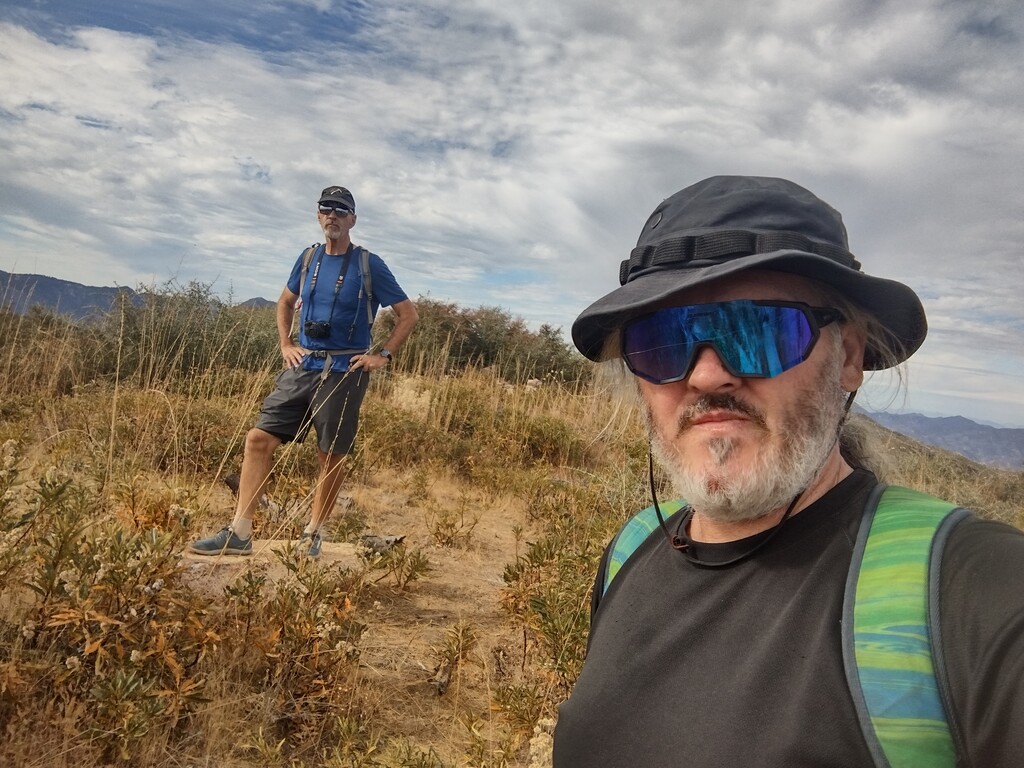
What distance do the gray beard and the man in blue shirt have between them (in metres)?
2.94

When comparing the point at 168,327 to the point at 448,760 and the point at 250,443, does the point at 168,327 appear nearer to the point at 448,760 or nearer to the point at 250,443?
the point at 250,443

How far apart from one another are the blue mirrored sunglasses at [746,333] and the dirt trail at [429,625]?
1398 millimetres

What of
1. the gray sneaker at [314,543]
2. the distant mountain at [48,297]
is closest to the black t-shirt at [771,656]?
the gray sneaker at [314,543]

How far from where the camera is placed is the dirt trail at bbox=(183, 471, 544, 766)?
2.51 meters

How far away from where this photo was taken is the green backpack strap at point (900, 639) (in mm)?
746

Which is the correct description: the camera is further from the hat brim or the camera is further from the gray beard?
the gray beard

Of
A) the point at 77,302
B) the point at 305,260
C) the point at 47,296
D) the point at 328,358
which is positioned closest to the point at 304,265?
the point at 305,260

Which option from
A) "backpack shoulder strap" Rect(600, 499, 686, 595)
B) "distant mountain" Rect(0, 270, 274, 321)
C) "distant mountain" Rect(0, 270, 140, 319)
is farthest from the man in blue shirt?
"backpack shoulder strap" Rect(600, 499, 686, 595)

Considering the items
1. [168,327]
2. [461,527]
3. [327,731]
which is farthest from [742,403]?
[168,327]

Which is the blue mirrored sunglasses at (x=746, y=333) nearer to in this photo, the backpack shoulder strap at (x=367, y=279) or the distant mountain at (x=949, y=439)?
the distant mountain at (x=949, y=439)

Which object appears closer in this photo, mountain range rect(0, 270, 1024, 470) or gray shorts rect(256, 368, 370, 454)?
gray shorts rect(256, 368, 370, 454)

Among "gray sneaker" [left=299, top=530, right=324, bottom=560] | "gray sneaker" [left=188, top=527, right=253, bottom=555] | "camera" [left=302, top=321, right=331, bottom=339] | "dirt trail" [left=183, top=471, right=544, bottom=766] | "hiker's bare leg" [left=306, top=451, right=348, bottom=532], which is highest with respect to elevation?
"camera" [left=302, top=321, right=331, bottom=339]

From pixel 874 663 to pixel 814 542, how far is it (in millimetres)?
252

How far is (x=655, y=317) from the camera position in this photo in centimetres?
129
